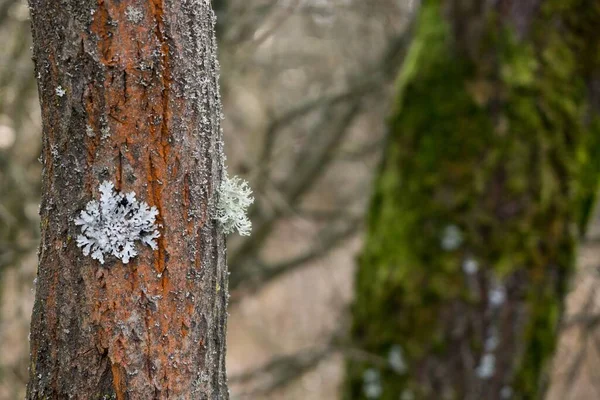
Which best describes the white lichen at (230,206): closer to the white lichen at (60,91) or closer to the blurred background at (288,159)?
the white lichen at (60,91)

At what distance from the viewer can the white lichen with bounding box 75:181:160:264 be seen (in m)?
0.93

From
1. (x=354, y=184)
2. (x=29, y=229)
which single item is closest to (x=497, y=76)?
(x=29, y=229)

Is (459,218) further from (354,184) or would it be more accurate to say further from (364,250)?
(354,184)

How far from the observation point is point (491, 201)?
281 centimetres

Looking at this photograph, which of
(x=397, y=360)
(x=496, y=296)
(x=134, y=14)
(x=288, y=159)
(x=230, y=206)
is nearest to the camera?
(x=134, y=14)

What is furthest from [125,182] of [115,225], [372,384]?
[372,384]

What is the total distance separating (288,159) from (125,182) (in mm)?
Result: 4588

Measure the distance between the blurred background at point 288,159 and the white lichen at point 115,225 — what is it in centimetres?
241

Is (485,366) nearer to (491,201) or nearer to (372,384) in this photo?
(372,384)

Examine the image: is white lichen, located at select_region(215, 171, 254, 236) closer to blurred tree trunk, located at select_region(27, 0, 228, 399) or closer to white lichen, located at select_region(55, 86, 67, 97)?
blurred tree trunk, located at select_region(27, 0, 228, 399)

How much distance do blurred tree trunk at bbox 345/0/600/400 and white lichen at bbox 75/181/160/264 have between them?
212 cm

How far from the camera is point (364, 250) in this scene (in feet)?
10.7

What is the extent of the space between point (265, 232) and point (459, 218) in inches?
85.2

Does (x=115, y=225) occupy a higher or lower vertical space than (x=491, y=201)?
lower
